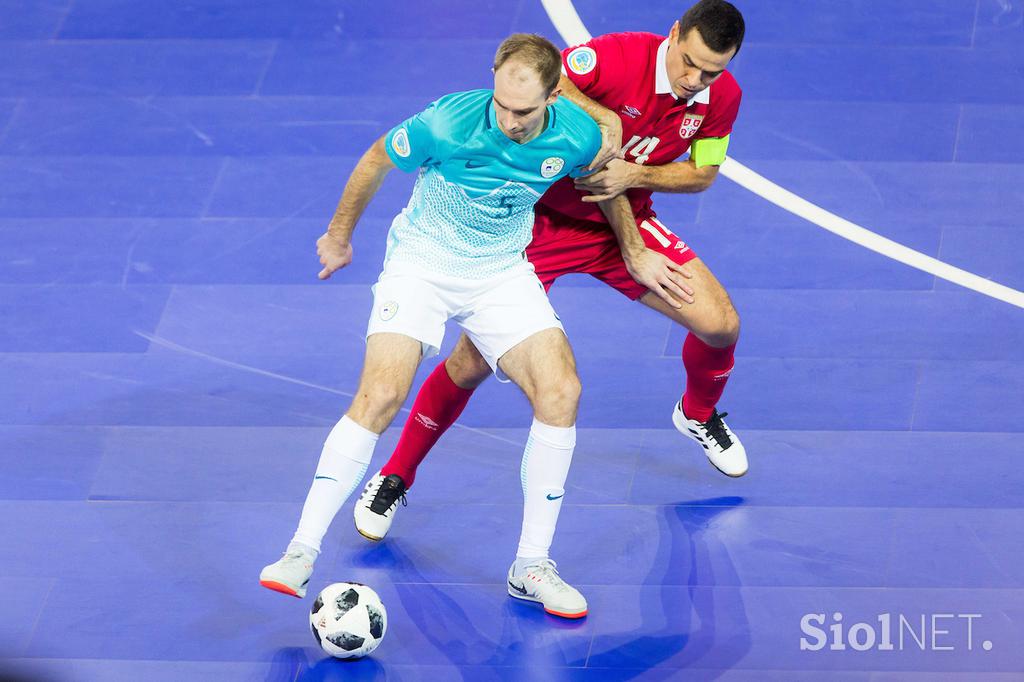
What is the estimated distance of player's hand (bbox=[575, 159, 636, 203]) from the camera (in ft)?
15.3

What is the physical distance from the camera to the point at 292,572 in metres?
4.24

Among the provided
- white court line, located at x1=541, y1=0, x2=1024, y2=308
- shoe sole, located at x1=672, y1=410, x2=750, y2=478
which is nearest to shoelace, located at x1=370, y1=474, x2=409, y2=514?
shoe sole, located at x1=672, y1=410, x2=750, y2=478

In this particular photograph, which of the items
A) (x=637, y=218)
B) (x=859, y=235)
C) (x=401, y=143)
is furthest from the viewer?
(x=859, y=235)

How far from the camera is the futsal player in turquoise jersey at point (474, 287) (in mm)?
4324

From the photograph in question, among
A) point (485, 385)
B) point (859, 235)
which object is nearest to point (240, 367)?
point (485, 385)

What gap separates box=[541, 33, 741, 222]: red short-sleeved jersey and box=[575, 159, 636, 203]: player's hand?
21cm

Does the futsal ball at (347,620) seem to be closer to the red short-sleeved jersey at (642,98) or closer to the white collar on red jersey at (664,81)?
the red short-sleeved jersey at (642,98)

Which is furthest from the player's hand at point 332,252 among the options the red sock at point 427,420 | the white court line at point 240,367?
the white court line at point 240,367

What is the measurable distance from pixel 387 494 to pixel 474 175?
124cm

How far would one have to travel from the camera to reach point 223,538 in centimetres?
494

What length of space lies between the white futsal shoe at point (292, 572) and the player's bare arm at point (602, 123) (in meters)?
1.53

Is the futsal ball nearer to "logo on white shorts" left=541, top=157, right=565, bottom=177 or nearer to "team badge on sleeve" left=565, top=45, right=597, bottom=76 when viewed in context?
"logo on white shorts" left=541, top=157, right=565, bottom=177

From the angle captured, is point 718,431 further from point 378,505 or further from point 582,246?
point 378,505

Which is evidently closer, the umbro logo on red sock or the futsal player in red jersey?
the futsal player in red jersey
